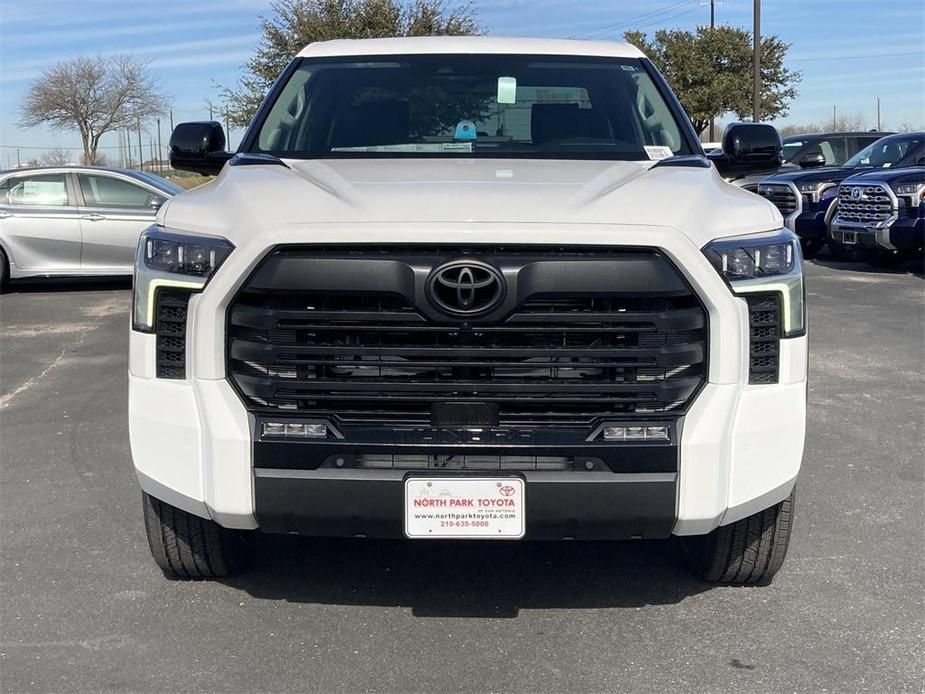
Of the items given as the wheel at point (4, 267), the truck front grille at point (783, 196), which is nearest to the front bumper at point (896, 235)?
the truck front grille at point (783, 196)

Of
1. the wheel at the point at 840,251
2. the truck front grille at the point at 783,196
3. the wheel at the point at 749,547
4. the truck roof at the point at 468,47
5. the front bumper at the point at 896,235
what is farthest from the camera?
the truck front grille at the point at 783,196

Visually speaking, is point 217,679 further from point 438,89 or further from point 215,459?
point 438,89

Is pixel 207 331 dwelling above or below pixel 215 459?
above

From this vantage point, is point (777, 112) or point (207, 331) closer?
point (207, 331)

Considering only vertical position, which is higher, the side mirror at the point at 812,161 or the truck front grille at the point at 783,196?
the side mirror at the point at 812,161

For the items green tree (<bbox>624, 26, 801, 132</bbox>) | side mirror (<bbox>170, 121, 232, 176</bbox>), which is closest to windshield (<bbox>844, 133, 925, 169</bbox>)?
side mirror (<bbox>170, 121, 232, 176</bbox>)

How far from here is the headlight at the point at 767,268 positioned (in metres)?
3.21

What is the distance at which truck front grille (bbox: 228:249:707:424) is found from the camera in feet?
10.4

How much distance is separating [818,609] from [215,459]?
83.7 inches

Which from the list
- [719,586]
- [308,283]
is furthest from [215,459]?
[719,586]

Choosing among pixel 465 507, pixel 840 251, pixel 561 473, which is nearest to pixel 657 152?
pixel 561 473

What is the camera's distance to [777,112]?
148 ft

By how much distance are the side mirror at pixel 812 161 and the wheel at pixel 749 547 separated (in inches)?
593

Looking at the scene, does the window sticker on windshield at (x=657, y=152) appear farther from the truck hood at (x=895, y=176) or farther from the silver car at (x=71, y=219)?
the truck hood at (x=895, y=176)
